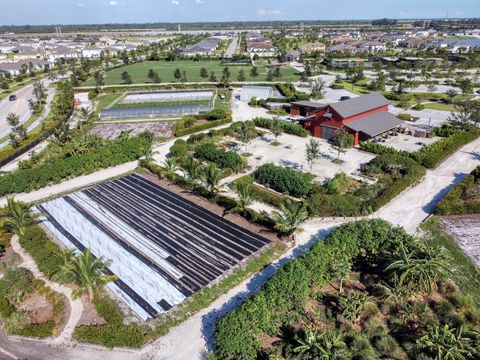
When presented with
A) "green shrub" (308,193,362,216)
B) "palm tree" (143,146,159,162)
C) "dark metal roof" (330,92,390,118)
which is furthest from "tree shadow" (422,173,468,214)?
"palm tree" (143,146,159,162)

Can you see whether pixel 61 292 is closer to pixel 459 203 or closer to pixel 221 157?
pixel 221 157

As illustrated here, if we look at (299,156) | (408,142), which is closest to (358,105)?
(408,142)

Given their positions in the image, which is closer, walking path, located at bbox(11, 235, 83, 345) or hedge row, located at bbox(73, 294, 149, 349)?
hedge row, located at bbox(73, 294, 149, 349)

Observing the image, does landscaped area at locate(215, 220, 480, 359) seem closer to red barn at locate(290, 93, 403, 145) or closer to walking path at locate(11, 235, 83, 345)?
walking path at locate(11, 235, 83, 345)

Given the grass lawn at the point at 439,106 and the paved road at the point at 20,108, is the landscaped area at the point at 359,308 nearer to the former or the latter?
the grass lawn at the point at 439,106

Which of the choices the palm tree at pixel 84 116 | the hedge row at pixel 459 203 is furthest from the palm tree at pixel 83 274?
the palm tree at pixel 84 116
